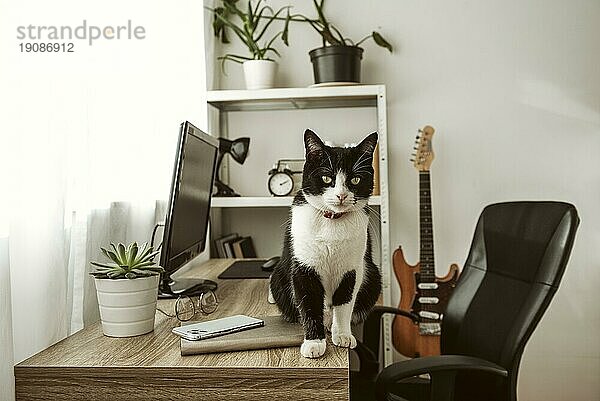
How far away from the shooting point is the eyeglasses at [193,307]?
1617 millimetres

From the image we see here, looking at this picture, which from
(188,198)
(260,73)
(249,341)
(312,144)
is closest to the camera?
(249,341)

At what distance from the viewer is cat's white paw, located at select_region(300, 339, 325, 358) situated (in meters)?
1.26

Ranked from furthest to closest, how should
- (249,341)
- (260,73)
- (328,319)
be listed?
(260,73) < (328,319) < (249,341)

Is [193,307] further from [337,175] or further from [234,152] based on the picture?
[234,152]

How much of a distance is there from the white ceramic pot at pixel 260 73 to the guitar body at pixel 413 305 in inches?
33.9

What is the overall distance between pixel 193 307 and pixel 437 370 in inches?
23.7

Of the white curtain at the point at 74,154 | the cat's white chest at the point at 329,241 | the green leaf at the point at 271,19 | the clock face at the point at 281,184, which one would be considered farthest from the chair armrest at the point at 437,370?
the green leaf at the point at 271,19

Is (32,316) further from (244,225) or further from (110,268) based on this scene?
(244,225)

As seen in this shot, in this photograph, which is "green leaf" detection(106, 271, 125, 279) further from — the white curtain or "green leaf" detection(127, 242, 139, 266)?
Result: the white curtain

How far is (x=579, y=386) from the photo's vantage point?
284cm

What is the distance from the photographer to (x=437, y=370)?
4.63 feet

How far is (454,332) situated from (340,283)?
0.60 meters

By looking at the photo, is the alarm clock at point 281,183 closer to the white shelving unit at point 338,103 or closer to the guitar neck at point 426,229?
the white shelving unit at point 338,103

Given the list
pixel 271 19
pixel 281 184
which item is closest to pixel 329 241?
pixel 281 184
